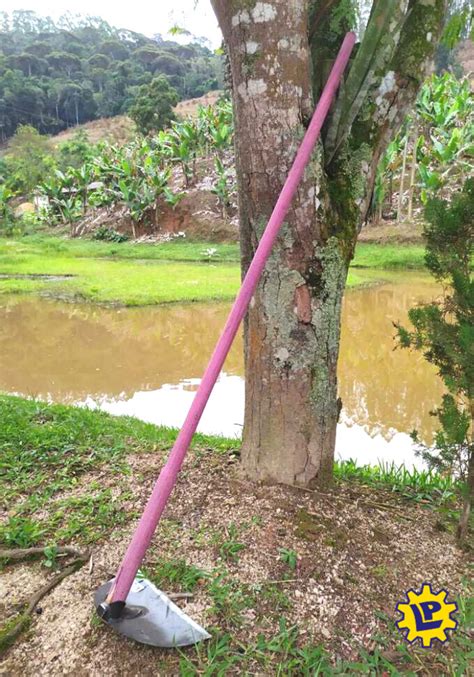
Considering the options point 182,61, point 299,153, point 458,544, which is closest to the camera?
point 299,153

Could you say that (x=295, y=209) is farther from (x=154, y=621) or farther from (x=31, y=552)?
(x=31, y=552)

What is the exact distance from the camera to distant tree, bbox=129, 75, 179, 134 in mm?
31031

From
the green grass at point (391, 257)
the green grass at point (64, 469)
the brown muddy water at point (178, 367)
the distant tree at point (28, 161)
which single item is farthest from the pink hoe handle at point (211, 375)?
the distant tree at point (28, 161)

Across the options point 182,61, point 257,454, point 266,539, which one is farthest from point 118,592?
point 182,61

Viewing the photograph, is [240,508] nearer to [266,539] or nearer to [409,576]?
[266,539]

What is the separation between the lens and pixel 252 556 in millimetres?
1822

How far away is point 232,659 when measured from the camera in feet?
4.75

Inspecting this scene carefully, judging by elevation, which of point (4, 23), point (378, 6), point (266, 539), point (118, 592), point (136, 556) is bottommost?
point (266, 539)

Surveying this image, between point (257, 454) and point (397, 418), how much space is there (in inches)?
126

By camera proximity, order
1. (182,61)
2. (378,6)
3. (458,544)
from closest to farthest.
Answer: (378,6), (458,544), (182,61)

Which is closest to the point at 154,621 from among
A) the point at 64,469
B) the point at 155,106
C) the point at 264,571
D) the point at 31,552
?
the point at 264,571

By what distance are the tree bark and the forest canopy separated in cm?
5119

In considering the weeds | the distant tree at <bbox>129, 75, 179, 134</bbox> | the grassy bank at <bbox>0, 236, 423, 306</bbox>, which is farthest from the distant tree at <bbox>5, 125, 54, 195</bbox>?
the weeds

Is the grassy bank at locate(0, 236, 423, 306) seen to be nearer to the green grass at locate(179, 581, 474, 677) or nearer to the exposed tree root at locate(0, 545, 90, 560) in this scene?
the exposed tree root at locate(0, 545, 90, 560)
